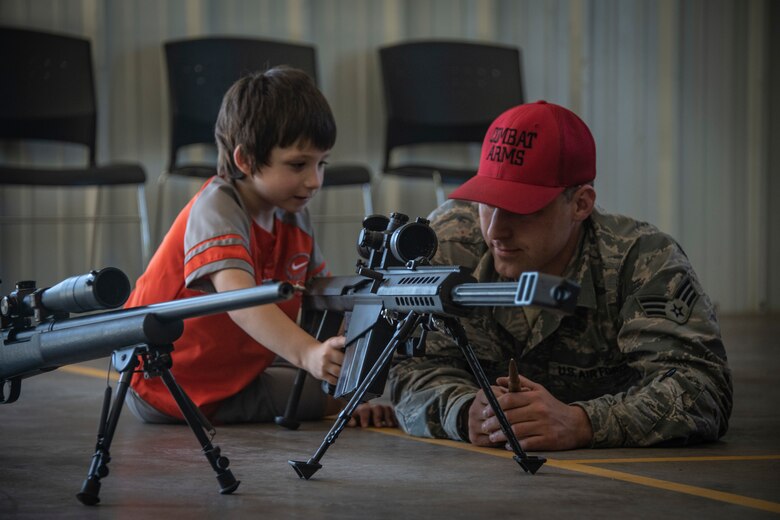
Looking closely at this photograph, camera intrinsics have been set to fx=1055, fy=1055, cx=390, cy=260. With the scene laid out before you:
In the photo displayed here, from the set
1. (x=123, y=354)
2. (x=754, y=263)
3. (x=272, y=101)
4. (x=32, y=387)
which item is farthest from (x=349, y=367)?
(x=754, y=263)

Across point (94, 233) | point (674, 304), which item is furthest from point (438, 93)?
point (674, 304)

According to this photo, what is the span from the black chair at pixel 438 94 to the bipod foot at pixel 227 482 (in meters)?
4.08

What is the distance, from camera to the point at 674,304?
2215 millimetres

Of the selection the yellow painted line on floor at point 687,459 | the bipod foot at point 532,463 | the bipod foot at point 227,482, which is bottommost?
the yellow painted line on floor at point 687,459

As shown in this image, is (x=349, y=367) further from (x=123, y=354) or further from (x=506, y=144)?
(x=506, y=144)

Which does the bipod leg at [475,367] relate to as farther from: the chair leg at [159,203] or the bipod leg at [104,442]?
the chair leg at [159,203]

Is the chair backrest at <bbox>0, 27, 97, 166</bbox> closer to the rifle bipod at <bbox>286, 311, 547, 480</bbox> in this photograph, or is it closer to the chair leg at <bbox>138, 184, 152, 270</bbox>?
the chair leg at <bbox>138, 184, 152, 270</bbox>

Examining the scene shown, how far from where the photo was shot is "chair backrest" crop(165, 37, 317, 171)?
5.39 meters

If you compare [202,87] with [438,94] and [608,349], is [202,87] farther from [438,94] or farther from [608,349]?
[608,349]

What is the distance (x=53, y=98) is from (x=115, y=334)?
387 centimetres

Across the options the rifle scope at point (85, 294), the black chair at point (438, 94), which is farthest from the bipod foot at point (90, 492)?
the black chair at point (438, 94)

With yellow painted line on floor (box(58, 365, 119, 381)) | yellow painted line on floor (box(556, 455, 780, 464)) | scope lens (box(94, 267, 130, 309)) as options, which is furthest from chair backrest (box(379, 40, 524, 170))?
scope lens (box(94, 267, 130, 309))

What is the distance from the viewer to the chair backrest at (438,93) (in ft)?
19.2

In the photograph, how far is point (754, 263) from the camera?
292 inches
